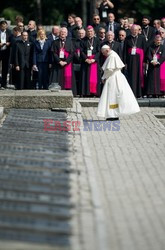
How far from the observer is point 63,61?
80.4ft

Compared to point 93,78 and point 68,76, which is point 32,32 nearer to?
point 68,76

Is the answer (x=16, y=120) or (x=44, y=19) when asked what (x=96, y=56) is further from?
(x=44, y=19)

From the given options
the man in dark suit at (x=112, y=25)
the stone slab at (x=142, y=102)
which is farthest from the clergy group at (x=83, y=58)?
the stone slab at (x=142, y=102)

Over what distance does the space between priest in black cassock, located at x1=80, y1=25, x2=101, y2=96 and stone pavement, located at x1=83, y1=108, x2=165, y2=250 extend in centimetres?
551

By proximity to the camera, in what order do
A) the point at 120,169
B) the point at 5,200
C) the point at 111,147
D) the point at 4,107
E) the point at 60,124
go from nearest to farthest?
1. the point at 5,200
2. the point at 120,169
3. the point at 111,147
4. the point at 60,124
5. the point at 4,107

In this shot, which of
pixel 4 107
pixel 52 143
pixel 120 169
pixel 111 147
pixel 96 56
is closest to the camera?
pixel 120 169

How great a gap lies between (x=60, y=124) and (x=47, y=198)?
6619 mm

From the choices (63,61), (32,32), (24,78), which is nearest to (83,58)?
(63,61)

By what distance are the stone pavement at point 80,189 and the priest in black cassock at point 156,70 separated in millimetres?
7651

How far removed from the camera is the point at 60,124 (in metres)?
17.0

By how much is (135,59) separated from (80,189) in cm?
1410

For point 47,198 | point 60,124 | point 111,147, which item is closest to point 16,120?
point 60,124

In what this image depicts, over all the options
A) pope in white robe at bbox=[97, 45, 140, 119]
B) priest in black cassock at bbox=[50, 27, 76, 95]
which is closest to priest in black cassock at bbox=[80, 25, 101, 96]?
priest in black cassock at bbox=[50, 27, 76, 95]

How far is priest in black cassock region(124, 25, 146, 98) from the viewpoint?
24625 millimetres
